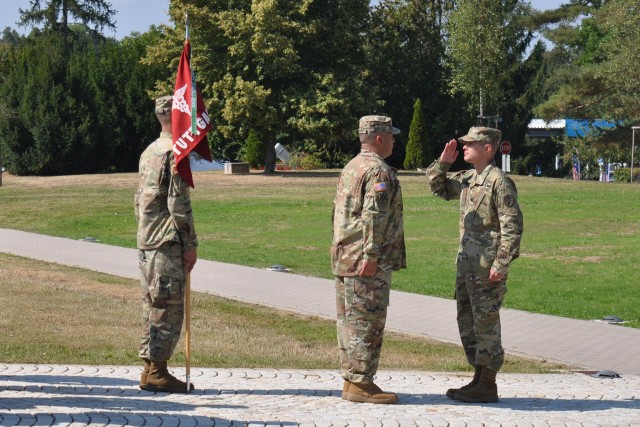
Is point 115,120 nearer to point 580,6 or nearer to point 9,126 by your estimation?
point 9,126

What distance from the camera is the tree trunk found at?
162 feet

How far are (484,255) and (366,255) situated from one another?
3.02 ft

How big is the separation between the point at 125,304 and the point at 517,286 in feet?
18.5

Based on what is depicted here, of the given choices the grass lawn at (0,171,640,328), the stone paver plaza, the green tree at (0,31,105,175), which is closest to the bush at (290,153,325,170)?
the grass lawn at (0,171,640,328)

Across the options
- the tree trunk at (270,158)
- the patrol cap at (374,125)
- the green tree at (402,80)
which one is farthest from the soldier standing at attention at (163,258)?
the green tree at (402,80)

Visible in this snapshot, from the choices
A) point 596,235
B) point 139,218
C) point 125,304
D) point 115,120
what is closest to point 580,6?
point 115,120

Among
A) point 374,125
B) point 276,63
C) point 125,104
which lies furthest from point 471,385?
point 125,104

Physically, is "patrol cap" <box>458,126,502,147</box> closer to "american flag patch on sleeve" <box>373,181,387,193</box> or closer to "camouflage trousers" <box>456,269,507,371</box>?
"american flag patch on sleeve" <box>373,181,387,193</box>

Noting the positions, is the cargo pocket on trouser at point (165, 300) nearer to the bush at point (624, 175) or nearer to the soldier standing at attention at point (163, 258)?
the soldier standing at attention at point (163, 258)

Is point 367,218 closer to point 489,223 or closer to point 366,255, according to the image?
point 366,255

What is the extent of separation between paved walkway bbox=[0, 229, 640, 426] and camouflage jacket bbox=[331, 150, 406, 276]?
3.36 feet

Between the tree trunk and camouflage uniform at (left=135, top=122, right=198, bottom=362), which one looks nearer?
camouflage uniform at (left=135, top=122, right=198, bottom=362)

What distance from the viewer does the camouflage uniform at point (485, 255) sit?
8047 mm

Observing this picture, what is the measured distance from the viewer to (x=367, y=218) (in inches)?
308
